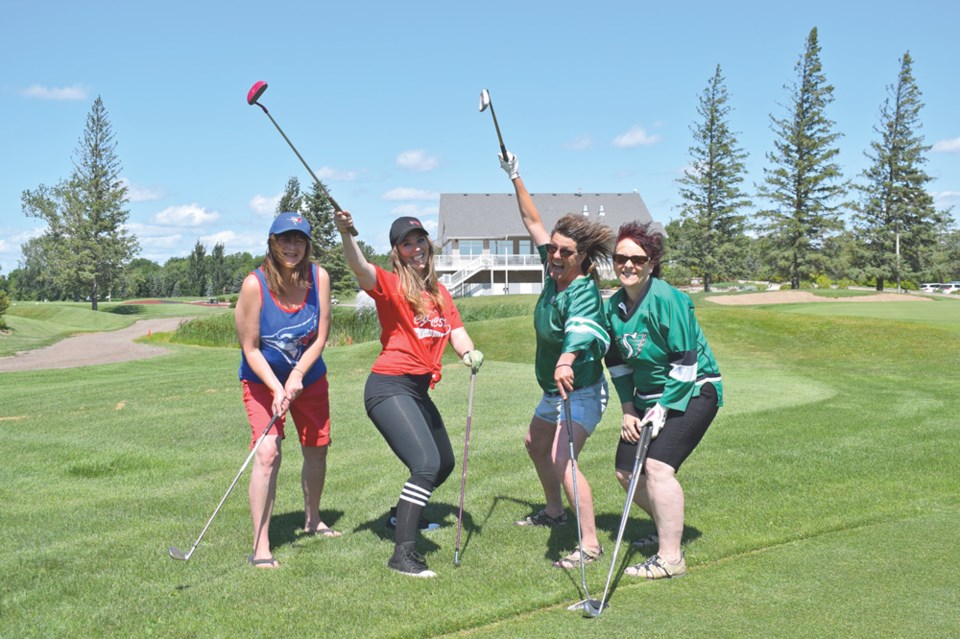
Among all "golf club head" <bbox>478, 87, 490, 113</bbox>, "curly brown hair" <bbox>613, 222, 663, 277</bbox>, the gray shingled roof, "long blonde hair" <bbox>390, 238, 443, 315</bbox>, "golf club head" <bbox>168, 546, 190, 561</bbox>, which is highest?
the gray shingled roof

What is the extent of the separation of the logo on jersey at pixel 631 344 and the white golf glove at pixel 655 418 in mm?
337

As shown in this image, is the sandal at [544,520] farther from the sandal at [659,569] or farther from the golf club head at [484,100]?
the golf club head at [484,100]

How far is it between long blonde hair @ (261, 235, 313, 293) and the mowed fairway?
68.8 inches

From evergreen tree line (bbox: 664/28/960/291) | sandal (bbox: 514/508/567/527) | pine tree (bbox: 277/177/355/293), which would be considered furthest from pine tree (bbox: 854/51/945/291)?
sandal (bbox: 514/508/567/527)

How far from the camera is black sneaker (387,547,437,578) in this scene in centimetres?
488

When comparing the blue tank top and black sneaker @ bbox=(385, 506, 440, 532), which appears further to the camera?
black sneaker @ bbox=(385, 506, 440, 532)

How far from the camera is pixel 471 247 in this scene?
64.1m

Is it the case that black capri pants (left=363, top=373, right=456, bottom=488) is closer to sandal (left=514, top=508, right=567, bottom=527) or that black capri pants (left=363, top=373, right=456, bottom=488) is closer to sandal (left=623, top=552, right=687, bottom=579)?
sandal (left=514, top=508, right=567, bottom=527)

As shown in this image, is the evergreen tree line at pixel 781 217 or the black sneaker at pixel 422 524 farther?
the evergreen tree line at pixel 781 217

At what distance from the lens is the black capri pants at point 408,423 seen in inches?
199

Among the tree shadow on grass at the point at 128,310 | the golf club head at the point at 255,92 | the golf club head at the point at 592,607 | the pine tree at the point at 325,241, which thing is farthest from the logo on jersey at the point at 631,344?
the tree shadow on grass at the point at 128,310

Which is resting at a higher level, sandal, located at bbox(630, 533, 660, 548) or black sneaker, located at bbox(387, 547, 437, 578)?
black sneaker, located at bbox(387, 547, 437, 578)

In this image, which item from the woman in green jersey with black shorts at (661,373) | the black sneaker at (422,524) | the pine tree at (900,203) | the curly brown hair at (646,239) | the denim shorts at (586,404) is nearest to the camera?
the woman in green jersey with black shorts at (661,373)

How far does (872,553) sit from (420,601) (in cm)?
285
